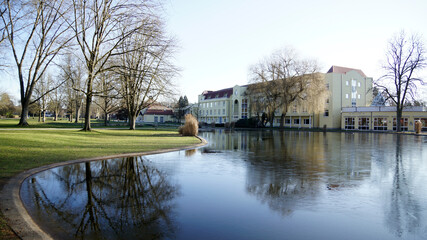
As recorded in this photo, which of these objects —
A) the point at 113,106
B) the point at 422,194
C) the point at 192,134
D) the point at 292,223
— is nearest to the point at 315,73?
the point at 192,134

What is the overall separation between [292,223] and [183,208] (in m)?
2.06

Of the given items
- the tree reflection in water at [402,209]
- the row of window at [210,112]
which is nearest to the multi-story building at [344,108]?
the row of window at [210,112]

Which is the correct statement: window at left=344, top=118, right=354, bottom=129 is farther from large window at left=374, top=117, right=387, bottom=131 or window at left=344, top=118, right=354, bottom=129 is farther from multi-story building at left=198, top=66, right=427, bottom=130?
large window at left=374, top=117, right=387, bottom=131

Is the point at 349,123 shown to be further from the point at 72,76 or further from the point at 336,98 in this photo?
the point at 72,76

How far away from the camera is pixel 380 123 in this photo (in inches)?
1972

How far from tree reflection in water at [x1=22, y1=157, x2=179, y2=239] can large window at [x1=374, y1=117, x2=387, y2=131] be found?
51767 millimetres

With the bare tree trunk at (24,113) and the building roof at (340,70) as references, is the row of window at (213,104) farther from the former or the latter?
the bare tree trunk at (24,113)

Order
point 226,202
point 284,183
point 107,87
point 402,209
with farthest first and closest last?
1. point 107,87
2. point 284,183
3. point 226,202
4. point 402,209

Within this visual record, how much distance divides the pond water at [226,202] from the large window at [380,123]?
46322mm

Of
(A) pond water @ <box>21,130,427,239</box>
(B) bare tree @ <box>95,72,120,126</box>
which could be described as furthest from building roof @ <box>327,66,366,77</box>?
(A) pond water @ <box>21,130,427,239</box>

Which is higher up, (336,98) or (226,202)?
(336,98)

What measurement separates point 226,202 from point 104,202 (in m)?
2.52

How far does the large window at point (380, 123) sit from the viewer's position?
49669 millimetres

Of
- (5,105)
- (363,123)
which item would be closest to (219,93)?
(363,123)
